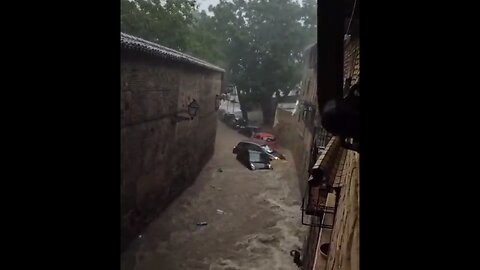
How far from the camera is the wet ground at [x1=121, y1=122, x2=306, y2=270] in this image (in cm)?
765

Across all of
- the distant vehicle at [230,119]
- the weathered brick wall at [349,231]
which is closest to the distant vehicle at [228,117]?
the distant vehicle at [230,119]

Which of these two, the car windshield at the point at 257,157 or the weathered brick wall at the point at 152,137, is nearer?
the weathered brick wall at the point at 152,137

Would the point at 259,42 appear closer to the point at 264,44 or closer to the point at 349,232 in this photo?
the point at 264,44

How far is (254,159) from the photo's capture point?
53.6 feet

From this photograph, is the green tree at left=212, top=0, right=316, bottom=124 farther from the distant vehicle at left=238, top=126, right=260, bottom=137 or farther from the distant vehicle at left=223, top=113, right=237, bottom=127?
the distant vehicle at left=223, top=113, right=237, bottom=127

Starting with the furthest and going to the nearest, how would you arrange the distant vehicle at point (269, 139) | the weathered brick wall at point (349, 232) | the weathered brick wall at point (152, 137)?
1. the distant vehicle at point (269, 139)
2. the weathered brick wall at point (152, 137)
3. the weathered brick wall at point (349, 232)

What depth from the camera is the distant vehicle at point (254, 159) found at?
16.0 metres

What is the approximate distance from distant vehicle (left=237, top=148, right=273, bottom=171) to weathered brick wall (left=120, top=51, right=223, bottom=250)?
2865mm

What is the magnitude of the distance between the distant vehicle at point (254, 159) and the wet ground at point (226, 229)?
167cm

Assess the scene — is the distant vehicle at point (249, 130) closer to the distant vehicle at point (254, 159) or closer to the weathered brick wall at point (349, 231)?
the distant vehicle at point (254, 159)

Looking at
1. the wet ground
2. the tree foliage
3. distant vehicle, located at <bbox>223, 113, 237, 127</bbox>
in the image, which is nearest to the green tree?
the tree foliage

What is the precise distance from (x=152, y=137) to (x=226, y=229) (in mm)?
2993

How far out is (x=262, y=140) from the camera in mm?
20734
